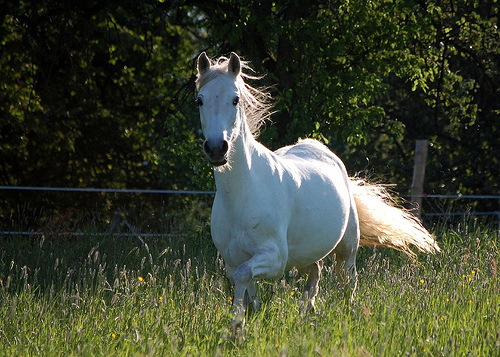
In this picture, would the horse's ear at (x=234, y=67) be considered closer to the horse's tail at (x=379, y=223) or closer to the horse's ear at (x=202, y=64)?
the horse's ear at (x=202, y=64)

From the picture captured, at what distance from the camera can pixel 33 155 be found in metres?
13.8

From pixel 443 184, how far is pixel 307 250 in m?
10.3

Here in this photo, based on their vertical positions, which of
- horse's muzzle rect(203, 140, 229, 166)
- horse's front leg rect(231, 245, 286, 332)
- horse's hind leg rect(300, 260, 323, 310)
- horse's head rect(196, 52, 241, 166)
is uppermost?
horse's head rect(196, 52, 241, 166)

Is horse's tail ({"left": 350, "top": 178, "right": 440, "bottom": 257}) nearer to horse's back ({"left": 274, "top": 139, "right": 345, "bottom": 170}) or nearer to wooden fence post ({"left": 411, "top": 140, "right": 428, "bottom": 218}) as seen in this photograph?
horse's back ({"left": 274, "top": 139, "right": 345, "bottom": 170})

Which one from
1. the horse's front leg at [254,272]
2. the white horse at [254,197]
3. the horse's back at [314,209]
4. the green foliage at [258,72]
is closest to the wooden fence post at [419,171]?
the green foliage at [258,72]

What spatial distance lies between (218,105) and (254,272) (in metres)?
1.11

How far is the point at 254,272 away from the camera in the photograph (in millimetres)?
4125

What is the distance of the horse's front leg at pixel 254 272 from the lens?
13.3 ft

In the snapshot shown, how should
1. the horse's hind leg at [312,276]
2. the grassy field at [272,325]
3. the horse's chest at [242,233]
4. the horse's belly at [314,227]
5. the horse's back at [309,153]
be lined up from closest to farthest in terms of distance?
1. the grassy field at [272,325]
2. the horse's chest at [242,233]
3. the horse's belly at [314,227]
4. the horse's hind leg at [312,276]
5. the horse's back at [309,153]

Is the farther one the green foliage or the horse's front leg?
the green foliage

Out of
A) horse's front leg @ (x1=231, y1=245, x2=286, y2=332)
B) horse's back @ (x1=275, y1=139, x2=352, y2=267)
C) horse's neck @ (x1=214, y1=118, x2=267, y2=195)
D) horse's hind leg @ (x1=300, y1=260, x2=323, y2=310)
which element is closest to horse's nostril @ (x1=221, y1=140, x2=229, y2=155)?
horse's neck @ (x1=214, y1=118, x2=267, y2=195)

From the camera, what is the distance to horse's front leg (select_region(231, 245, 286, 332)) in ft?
13.3

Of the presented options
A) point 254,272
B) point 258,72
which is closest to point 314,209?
point 254,272

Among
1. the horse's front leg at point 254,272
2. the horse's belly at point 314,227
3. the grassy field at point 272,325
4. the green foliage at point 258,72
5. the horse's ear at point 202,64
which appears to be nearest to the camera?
the grassy field at point 272,325
